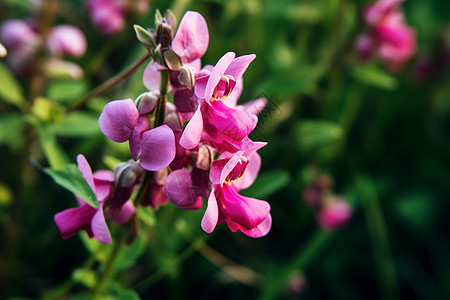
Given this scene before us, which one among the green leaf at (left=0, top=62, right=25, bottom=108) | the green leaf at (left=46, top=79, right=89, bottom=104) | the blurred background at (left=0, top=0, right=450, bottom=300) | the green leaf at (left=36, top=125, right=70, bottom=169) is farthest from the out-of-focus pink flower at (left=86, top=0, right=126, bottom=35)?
the green leaf at (left=36, top=125, right=70, bottom=169)

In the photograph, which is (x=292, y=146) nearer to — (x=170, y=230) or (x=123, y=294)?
(x=170, y=230)

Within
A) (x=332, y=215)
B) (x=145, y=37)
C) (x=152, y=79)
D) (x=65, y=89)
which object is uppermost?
(x=145, y=37)

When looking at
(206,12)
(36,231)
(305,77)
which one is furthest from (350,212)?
(36,231)

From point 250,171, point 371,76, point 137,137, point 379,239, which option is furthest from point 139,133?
point 379,239

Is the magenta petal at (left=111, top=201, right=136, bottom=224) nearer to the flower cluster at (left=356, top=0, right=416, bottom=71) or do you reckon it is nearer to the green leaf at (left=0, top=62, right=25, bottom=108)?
the green leaf at (left=0, top=62, right=25, bottom=108)

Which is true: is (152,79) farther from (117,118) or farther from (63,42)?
(63,42)

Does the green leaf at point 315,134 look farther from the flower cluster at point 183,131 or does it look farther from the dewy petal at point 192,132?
the dewy petal at point 192,132

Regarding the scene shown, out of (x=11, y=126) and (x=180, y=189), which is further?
(x=11, y=126)
